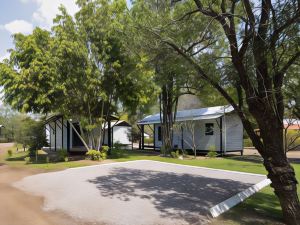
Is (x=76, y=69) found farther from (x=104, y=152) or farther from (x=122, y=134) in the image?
(x=122, y=134)

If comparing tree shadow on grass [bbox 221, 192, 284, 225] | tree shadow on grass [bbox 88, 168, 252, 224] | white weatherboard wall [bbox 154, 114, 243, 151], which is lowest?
tree shadow on grass [bbox 221, 192, 284, 225]

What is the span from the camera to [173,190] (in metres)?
9.62

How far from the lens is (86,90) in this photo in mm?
17891

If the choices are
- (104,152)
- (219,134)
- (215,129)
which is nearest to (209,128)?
(215,129)

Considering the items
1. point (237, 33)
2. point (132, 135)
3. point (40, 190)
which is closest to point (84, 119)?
point (40, 190)

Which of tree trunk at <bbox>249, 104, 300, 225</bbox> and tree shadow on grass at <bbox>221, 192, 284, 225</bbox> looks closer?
tree trunk at <bbox>249, 104, 300, 225</bbox>

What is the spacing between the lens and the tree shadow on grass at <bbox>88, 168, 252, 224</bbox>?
736 cm

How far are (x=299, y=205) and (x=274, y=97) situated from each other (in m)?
2.28

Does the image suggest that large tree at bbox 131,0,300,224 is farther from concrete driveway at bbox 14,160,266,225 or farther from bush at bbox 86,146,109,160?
bush at bbox 86,146,109,160

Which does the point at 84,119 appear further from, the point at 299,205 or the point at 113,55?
the point at 299,205

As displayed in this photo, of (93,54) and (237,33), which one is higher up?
(93,54)

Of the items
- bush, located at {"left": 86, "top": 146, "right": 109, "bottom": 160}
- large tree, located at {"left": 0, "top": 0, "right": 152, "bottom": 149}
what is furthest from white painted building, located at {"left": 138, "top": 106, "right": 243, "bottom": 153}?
bush, located at {"left": 86, "top": 146, "right": 109, "bottom": 160}

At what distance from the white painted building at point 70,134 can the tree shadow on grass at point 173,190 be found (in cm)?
1073

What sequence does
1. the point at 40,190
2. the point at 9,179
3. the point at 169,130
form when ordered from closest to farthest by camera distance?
the point at 40,190 < the point at 9,179 < the point at 169,130
